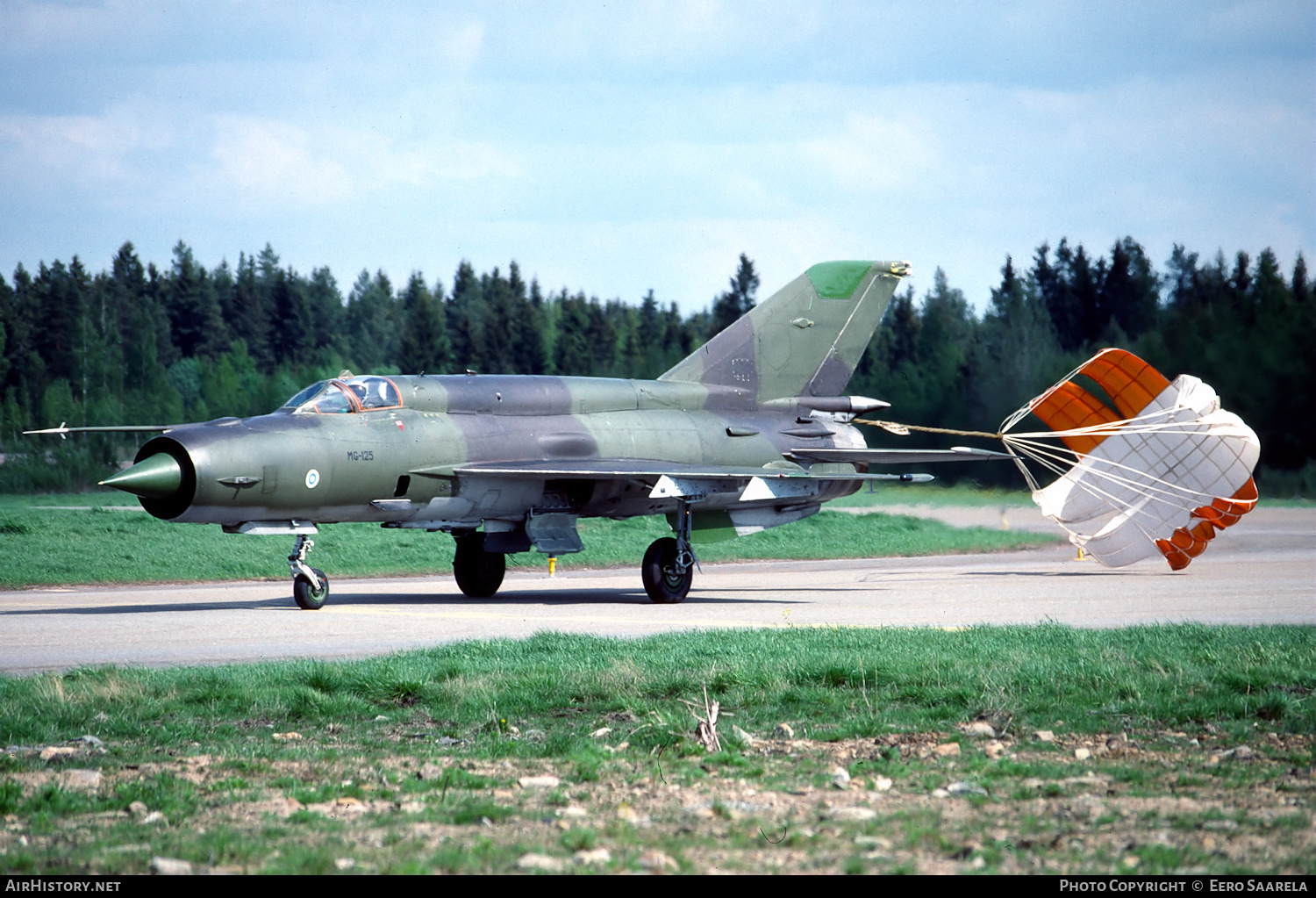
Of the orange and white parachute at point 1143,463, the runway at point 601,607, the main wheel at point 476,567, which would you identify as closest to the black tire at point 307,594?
the runway at point 601,607

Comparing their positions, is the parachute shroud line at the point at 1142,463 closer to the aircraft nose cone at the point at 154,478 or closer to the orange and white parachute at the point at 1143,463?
the orange and white parachute at the point at 1143,463

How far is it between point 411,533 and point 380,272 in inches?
3054

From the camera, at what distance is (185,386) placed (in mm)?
74625

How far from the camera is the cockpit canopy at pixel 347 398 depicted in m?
17.3

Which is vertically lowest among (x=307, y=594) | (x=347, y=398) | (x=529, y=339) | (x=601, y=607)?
(x=601, y=607)

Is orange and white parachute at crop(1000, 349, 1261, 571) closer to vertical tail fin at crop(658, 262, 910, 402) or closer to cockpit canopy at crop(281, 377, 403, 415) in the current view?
vertical tail fin at crop(658, 262, 910, 402)

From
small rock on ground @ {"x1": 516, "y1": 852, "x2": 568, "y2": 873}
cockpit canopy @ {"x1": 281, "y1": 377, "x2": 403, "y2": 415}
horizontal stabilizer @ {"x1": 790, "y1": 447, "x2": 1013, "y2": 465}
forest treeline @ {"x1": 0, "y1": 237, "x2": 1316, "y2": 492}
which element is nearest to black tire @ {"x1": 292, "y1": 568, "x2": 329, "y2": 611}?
cockpit canopy @ {"x1": 281, "y1": 377, "x2": 403, "y2": 415}

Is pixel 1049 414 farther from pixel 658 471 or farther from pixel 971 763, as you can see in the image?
pixel 971 763

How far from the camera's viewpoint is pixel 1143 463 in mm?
21359

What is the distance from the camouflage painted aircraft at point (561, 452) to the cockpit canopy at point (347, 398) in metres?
0.03

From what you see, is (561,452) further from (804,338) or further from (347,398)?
(804,338)

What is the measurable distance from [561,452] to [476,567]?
7.24 feet

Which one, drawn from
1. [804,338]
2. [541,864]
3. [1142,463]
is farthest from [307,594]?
[1142,463]
